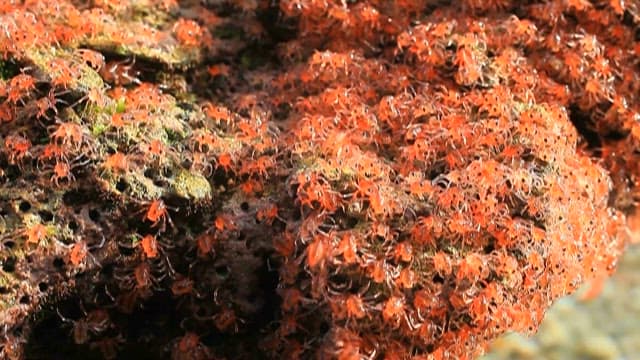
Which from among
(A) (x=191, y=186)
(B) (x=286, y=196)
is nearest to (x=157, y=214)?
(A) (x=191, y=186)

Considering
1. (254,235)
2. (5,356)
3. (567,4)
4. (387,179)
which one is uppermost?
Result: (567,4)

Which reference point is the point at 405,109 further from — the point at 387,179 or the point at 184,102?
the point at 184,102

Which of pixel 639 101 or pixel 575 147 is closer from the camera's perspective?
pixel 575 147

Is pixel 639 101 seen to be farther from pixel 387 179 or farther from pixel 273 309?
pixel 273 309

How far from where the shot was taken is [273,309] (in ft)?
7.59

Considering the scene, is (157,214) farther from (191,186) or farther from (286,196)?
(286,196)

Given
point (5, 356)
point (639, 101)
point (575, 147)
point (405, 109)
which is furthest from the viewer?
point (639, 101)

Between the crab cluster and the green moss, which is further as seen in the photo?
the green moss

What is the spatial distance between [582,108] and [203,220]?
4.62ft

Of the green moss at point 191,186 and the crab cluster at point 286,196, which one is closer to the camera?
the crab cluster at point 286,196

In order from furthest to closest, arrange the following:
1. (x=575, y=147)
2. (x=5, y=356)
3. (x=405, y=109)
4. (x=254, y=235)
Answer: (x=575, y=147) → (x=405, y=109) → (x=254, y=235) → (x=5, y=356)

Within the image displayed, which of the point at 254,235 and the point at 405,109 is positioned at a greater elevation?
the point at 405,109

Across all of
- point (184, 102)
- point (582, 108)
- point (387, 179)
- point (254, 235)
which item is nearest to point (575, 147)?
point (582, 108)

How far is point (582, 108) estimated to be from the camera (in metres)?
2.82
